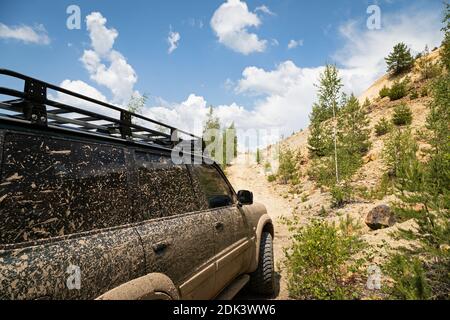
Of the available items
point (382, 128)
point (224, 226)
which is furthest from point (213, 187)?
point (382, 128)

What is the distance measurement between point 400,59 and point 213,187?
157 ft

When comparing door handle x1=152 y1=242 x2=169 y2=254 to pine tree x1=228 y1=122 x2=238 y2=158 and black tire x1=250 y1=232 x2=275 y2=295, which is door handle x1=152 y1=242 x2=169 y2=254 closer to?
black tire x1=250 y1=232 x2=275 y2=295

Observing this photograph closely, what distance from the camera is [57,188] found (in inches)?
62.7

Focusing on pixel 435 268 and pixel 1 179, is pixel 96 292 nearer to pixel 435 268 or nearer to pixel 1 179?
pixel 1 179

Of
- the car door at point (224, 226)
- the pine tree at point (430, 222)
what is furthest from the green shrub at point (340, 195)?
the car door at point (224, 226)

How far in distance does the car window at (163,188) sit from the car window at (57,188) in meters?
0.22

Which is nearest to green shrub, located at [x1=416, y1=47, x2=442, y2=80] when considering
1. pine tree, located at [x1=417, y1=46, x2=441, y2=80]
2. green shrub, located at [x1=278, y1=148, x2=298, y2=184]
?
pine tree, located at [x1=417, y1=46, x2=441, y2=80]

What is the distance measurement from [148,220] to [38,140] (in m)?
0.95

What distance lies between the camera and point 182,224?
2512 mm

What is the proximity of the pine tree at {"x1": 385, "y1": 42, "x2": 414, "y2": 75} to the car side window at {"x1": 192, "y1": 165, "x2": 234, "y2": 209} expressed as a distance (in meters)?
46.4

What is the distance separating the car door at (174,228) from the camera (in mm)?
2114

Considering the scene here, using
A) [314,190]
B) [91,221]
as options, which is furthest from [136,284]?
[314,190]

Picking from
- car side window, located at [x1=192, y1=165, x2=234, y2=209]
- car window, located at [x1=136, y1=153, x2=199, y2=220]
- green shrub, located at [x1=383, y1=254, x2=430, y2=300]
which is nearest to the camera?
car window, located at [x1=136, y1=153, x2=199, y2=220]

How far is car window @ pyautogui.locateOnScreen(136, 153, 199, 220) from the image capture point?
90.5 inches
